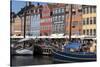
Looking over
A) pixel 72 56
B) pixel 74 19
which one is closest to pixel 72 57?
pixel 72 56

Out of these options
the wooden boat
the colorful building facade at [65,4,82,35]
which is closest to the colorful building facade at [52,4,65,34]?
the colorful building facade at [65,4,82,35]

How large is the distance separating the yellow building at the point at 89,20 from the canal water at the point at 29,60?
53 centimetres

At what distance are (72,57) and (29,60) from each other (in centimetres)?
50

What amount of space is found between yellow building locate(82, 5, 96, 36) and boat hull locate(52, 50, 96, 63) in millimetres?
254

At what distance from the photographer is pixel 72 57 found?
8.59 feet

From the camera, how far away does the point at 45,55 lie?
8.29 ft

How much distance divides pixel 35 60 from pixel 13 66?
0.25 m

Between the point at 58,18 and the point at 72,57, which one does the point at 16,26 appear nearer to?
the point at 58,18

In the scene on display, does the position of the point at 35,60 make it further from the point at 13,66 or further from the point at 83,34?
the point at 83,34

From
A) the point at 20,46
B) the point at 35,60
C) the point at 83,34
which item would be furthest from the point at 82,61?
the point at 20,46

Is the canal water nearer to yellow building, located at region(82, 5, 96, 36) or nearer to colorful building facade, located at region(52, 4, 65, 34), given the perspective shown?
colorful building facade, located at region(52, 4, 65, 34)

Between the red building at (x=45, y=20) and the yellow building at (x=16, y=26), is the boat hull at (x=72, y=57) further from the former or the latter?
the yellow building at (x=16, y=26)

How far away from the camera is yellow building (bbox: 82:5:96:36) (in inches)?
104

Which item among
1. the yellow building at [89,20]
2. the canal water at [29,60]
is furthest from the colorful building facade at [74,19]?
the canal water at [29,60]
